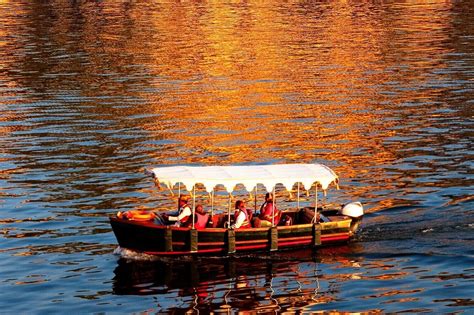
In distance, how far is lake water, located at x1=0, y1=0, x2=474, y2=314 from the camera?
3709cm

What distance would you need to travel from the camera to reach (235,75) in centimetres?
8450

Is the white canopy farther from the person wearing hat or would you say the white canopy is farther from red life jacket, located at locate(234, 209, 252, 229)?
red life jacket, located at locate(234, 209, 252, 229)

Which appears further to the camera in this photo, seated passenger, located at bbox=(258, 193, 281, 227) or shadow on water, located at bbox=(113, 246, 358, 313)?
seated passenger, located at bbox=(258, 193, 281, 227)

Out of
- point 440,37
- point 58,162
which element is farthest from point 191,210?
point 440,37

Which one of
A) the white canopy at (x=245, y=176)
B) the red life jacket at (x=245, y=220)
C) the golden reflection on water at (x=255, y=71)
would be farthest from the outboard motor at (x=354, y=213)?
the golden reflection on water at (x=255, y=71)

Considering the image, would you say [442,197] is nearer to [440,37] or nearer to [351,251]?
[351,251]

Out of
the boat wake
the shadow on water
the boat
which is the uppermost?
the boat

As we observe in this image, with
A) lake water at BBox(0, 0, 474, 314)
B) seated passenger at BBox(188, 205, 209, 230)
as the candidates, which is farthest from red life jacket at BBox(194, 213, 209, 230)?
lake water at BBox(0, 0, 474, 314)

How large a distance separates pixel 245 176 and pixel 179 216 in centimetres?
289

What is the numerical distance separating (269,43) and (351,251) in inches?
2559

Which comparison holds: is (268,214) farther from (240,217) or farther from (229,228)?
(229,228)

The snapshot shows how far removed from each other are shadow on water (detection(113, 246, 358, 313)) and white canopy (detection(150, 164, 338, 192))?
2.67 metres

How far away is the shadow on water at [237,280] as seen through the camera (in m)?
35.6

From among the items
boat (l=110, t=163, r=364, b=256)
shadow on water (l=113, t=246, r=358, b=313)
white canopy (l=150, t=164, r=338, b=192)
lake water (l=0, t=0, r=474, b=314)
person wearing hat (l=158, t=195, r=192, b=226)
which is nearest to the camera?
shadow on water (l=113, t=246, r=358, b=313)
